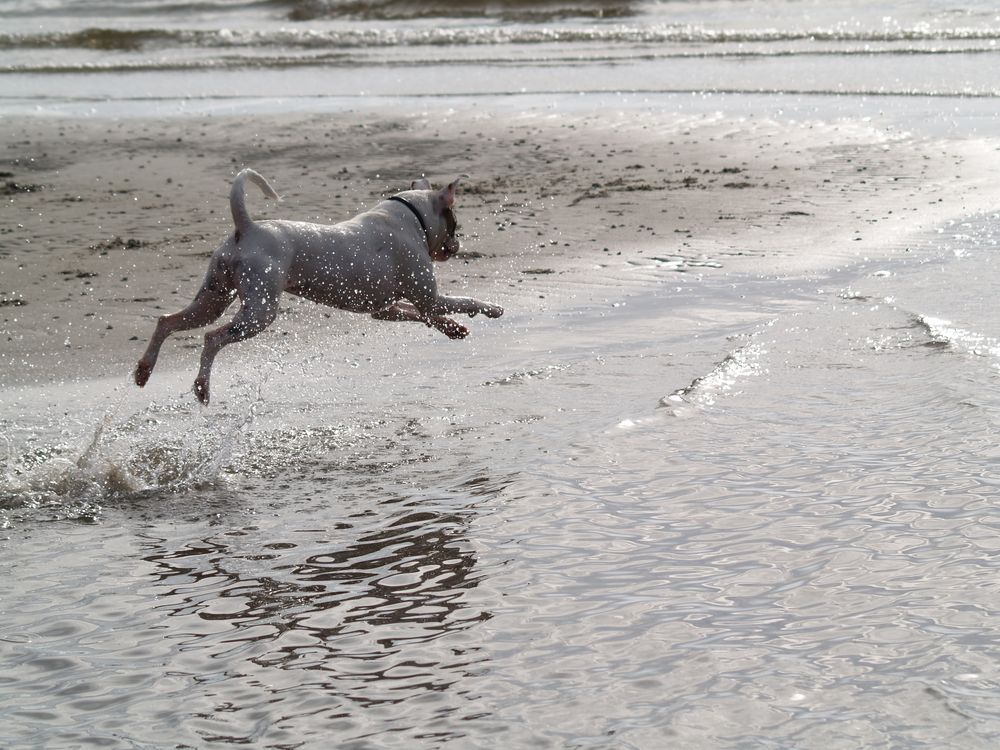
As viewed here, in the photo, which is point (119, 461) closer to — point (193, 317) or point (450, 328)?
point (193, 317)

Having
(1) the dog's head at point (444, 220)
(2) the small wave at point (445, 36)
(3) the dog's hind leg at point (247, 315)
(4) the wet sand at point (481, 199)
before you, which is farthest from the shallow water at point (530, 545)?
(2) the small wave at point (445, 36)

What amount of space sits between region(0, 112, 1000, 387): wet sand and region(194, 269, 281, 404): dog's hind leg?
1.44m

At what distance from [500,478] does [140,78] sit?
1749cm

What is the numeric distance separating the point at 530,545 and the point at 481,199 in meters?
6.71

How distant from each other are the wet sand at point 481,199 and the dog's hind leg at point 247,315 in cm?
144

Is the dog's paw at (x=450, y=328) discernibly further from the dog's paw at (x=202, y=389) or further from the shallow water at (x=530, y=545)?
the dog's paw at (x=202, y=389)

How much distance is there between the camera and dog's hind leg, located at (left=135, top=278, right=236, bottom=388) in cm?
615

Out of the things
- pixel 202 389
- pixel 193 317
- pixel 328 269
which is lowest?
pixel 202 389

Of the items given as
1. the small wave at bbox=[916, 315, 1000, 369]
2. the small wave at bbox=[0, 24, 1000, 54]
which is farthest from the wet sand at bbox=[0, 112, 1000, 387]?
the small wave at bbox=[0, 24, 1000, 54]

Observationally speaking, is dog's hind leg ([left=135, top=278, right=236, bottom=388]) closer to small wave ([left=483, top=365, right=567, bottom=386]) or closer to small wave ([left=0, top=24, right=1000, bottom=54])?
small wave ([left=483, top=365, right=567, bottom=386])

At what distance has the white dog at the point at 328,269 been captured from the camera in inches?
238

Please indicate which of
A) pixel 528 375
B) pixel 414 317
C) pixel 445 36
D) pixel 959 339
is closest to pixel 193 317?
pixel 414 317

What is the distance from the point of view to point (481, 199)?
37.2 ft

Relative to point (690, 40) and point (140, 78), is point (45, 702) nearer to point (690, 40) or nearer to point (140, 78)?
point (140, 78)
